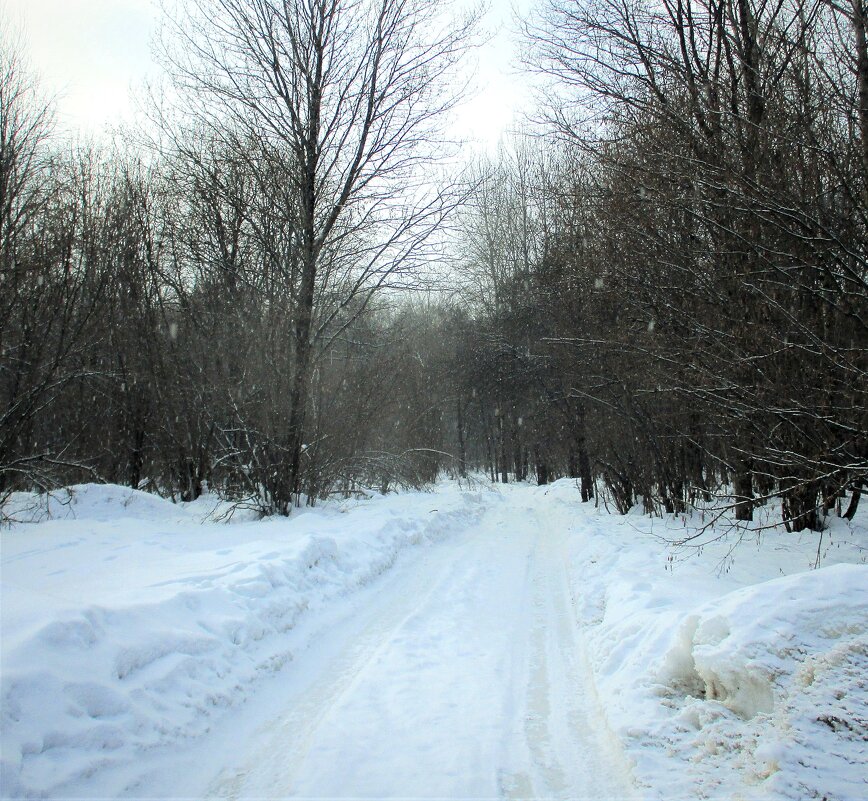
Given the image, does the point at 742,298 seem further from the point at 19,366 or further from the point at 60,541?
the point at 19,366

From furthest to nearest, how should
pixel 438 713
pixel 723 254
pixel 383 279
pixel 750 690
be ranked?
1. pixel 383 279
2. pixel 723 254
3. pixel 438 713
4. pixel 750 690

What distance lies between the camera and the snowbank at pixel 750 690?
8.13 feet

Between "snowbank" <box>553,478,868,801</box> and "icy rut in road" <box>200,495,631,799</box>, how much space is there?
271mm

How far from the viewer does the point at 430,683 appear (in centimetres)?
395

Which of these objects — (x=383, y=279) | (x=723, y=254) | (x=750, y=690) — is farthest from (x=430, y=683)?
(x=383, y=279)

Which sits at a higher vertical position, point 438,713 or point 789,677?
point 789,677

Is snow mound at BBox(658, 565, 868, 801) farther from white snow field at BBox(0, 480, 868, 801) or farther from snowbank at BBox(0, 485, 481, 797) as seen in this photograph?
snowbank at BBox(0, 485, 481, 797)

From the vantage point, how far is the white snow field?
2723 millimetres

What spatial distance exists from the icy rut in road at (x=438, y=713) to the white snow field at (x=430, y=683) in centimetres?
2

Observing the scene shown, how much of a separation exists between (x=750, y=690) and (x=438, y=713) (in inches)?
72.1

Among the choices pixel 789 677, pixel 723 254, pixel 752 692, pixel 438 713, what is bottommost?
pixel 438 713

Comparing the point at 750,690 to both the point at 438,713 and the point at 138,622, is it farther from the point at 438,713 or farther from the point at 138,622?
the point at 138,622

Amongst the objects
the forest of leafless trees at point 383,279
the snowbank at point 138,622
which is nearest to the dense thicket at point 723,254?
the forest of leafless trees at point 383,279

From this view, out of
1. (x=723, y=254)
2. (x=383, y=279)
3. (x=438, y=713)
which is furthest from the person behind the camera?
(x=383, y=279)
